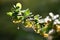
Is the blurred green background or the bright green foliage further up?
the blurred green background

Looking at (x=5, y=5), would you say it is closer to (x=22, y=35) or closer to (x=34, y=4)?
(x=34, y=4)

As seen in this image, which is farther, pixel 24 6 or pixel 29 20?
pixel 24 6

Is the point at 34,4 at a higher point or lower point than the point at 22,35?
higher

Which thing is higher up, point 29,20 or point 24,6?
point 24,6

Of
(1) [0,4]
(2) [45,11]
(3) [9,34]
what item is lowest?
(3) [9,34]

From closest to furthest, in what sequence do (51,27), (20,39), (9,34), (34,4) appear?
(51,27)
(20,39)
(9,34)
(34,4)

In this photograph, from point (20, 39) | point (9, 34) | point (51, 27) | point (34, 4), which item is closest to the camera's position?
point (51, 27)

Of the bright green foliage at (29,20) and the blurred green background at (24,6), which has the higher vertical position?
the blurred green background at (24,6)

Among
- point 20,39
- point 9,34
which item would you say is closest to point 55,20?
point 20,39

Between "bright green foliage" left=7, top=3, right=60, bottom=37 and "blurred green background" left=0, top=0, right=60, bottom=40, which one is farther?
"blurred green background" left=0, top=0, right=60, bottom=40

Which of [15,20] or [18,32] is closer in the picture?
[15,20]

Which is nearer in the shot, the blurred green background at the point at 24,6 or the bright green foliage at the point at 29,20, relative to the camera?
the bright green foliage at the point at 29,20
